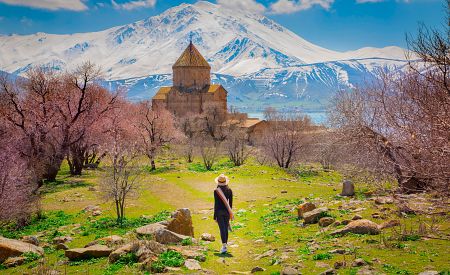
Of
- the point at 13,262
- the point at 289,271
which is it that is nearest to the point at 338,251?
the point at 289,271

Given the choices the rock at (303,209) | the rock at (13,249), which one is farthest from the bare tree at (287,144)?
the rock at (13,249)

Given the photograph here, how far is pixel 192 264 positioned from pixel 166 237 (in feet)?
9.25

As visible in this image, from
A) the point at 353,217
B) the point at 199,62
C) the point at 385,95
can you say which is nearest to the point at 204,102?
the point at 199,62

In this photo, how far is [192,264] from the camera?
12133mm

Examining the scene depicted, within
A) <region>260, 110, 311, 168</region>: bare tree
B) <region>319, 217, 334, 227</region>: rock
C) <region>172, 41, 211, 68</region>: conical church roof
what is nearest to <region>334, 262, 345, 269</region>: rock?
<region>319, 217, 334, 227</region>: rock

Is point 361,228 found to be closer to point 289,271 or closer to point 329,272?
point 329,272

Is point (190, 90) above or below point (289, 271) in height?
above

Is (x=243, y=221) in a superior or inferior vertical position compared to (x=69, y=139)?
inferior

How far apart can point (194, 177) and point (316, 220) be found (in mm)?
21835

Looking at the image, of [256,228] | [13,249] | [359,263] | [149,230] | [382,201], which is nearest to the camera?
[359,263]

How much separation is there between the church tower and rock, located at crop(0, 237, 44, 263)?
8578 centimetres

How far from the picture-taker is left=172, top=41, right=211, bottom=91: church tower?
99125mm

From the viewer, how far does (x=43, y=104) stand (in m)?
37.0

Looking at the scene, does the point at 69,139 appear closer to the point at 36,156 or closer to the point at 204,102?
the point at 36,156
